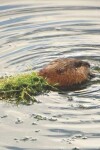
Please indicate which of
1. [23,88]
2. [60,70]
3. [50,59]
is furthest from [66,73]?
Result: [50,59]

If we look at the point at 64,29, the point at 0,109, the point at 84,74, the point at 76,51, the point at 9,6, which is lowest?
the point at 0,109

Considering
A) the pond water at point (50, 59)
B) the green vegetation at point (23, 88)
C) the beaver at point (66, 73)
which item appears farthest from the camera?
the beaver at point (66, 73)

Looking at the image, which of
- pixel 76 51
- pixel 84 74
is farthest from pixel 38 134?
pixel 76 51

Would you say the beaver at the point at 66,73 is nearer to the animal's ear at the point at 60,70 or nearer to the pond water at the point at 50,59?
the animal's ear at the point at 60,70

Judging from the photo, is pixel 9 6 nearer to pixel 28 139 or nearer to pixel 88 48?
pixel 88 48

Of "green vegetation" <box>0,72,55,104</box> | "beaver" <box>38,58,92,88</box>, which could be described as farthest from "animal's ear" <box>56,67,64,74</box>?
"green vegetation" <box>0,72,55,104</box>

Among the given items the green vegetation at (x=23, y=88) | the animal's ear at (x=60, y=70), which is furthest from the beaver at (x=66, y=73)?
the green vegetation at (x=23, y=88)

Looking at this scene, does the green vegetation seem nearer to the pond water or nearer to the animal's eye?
the pond water

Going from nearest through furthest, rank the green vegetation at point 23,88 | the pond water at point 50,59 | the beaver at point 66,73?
the pond water at point 50,59 → the green vegetation at point 23,88 → the beaver at point 66,73
